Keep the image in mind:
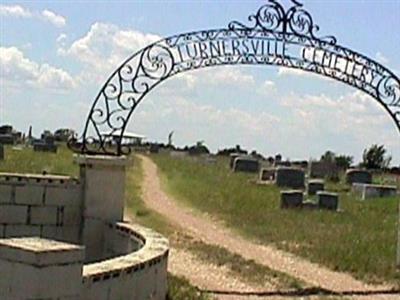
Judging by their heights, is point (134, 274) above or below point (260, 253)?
above

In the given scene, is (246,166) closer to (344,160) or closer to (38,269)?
(344,160)

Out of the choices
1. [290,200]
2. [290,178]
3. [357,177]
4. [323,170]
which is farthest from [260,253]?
[323,170]

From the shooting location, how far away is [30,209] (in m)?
11.4

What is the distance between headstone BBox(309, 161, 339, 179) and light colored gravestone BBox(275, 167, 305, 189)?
856 centimetres

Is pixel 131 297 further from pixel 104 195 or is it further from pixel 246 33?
pixel 246 33

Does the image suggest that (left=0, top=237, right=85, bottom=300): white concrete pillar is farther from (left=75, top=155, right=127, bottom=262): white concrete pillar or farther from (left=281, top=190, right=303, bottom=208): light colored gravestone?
(left=281, top=190, right=303, bottom=208): light colored gravestone

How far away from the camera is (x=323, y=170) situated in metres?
42.1

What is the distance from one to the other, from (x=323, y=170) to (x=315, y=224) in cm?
2220

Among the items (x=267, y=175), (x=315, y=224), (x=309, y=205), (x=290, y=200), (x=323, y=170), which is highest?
(x=323, y=170)

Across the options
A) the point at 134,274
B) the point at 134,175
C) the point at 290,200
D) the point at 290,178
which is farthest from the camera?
the point at 134,175

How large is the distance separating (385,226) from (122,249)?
34.7 ft

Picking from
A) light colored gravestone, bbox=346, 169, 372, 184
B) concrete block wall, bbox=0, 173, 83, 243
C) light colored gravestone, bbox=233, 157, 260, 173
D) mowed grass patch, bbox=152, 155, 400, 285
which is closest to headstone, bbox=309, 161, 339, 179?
light colored gravestone, bbox=233, 157, 260, 173

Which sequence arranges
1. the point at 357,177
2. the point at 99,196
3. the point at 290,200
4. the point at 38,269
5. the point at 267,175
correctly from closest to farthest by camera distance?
the point at 38,269, the point at 99,196, the point at 290,200, the point at 267,175, the point at 357,177

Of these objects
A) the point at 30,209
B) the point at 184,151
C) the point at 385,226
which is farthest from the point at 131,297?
the point at 184,151
